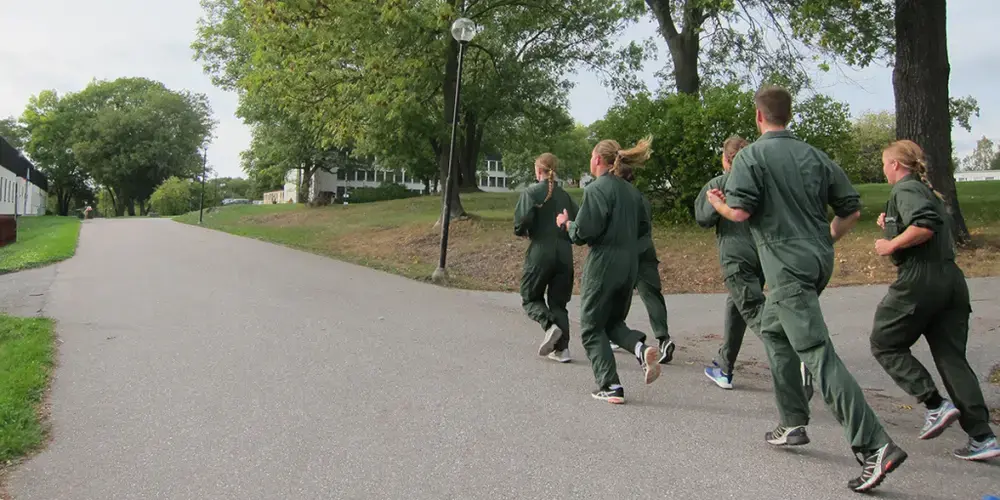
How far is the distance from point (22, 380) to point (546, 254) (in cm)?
421

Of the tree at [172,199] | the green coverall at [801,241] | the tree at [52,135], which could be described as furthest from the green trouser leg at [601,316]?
the tree at [52,135]

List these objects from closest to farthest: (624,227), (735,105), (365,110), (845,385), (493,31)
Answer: (845,385)
(624,227)
(735,105)
(365,110)
(493,31)

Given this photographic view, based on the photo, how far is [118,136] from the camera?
65.8m

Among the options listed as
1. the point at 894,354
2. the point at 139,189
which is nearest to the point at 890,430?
the point at 894,354

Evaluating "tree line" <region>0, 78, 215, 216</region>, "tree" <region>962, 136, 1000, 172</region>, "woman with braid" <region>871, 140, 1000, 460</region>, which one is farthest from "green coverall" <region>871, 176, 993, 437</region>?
"tree" <region>962, 136, 1000, 172</region>

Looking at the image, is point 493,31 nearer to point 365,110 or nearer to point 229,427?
point 365,110

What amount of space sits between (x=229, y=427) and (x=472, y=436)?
1.51 metres

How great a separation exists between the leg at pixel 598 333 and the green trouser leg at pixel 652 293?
1.62 m

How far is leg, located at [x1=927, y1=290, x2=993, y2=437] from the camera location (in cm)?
413

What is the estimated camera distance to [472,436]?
14.4 feet

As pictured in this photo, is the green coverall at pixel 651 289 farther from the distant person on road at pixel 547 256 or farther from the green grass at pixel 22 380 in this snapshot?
the green grass at pixel 22 380

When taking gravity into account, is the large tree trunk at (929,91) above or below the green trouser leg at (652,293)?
above

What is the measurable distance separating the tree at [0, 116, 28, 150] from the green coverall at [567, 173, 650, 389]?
8563cm

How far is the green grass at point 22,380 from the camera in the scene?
13.6 ft
